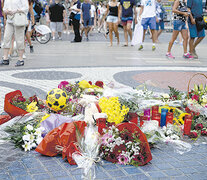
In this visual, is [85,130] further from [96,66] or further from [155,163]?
[96,66]

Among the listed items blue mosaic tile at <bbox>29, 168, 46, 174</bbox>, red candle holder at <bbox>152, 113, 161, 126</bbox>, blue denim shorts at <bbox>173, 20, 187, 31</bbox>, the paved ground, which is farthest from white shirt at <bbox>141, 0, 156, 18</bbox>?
blue mosaic tile at <bbox>29, 168, 46, 174</bbox>

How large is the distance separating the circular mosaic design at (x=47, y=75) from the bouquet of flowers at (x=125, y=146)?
12.7 feet

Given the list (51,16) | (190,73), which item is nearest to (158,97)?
(190,73)

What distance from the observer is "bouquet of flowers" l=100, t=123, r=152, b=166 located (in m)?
3.00

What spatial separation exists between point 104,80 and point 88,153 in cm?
246

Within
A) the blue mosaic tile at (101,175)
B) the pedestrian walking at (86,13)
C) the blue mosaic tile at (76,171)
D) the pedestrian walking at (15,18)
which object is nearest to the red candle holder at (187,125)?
the blue mosaic tile at (101,175)

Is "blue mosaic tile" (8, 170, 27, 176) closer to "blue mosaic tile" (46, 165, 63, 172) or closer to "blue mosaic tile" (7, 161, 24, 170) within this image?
"blue mosaic tile" (7, 161, 24, 170)

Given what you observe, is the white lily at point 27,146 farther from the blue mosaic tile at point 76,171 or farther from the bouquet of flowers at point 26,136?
the blue mosaic tile at point 76,171

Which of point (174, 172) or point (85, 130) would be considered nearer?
point (174, 172)

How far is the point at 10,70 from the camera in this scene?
7605 millimetres

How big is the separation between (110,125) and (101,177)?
765mm

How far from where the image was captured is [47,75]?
7156 mm

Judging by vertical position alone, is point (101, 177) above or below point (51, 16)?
below

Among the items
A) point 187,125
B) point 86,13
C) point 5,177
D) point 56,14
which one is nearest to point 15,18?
point 187,125
